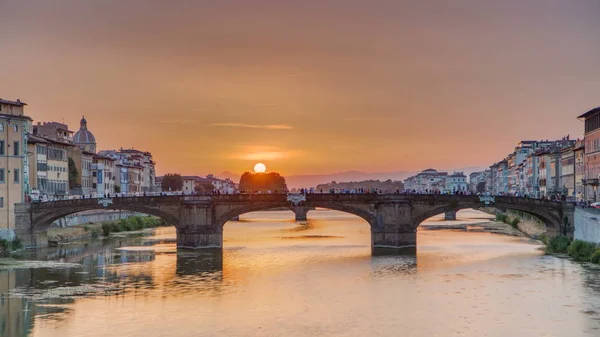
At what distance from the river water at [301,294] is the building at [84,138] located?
241 ft

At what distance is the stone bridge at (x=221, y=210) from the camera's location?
3100 inches

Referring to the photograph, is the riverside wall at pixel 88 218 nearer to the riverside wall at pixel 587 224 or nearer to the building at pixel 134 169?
the building at pixel 134 169

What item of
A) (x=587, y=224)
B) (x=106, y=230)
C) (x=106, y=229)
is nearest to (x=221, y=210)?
(x=106, y=230)

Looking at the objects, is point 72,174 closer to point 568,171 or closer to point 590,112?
point 568,171

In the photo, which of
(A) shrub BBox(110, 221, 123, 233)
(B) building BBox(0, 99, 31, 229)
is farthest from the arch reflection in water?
(A) shrub BBox(110, 221, 123, 233)

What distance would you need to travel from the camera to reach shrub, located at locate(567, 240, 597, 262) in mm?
63091

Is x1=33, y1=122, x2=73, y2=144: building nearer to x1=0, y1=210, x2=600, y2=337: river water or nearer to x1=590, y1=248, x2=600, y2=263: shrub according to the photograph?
x1=0, y1=210, x2=600, y2=337: river water

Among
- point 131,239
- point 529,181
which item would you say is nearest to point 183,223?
point 131,239

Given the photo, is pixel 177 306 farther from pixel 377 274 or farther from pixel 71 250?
pixel 71 250

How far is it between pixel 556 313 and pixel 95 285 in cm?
2900

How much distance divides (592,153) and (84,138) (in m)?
92.4

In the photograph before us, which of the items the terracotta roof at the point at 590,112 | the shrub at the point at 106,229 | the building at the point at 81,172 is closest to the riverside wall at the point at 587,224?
the terracotta roof at the point at 590,112

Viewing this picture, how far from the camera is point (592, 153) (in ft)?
293

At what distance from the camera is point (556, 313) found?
44.2 meters
